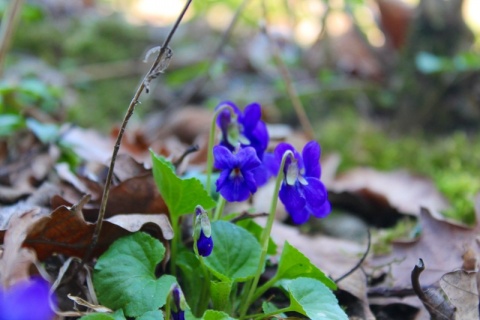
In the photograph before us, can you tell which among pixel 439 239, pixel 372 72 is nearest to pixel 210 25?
pixel 372 72

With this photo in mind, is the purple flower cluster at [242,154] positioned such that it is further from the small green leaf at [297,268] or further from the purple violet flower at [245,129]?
the small green leaf at [297,268]

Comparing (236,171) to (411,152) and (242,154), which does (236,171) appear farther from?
(411,152)

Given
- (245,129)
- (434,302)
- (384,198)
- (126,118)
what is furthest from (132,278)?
(384,198)

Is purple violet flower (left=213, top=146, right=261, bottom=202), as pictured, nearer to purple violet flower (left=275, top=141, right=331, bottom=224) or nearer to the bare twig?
purple violet flower (left=275, top=141, right=331, bottom=224)

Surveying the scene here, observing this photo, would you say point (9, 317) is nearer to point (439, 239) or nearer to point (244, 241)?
point (244, 241)

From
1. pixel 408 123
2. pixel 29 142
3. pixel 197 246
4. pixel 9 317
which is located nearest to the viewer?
pixel 9 317
